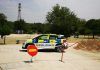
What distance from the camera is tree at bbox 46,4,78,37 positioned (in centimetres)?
6338

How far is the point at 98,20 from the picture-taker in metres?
108

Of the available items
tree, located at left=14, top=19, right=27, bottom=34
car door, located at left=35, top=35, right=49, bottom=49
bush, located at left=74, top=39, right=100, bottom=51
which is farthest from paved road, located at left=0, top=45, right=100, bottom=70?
tree, located at left=14, top=19, right=27, bottom=34

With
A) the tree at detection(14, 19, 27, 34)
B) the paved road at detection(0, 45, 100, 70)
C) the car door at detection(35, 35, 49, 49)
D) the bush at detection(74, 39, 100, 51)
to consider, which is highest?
the tree at detection(14, 19, 27, 34)

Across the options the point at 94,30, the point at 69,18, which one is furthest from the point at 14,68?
the point at 94,30

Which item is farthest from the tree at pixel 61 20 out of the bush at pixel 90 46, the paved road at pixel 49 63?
the paved road at pixel 49 63

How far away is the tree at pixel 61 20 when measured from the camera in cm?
6338

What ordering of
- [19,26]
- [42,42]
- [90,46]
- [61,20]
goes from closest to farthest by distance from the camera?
[42,42], [90,46], [61,20], [19,26]

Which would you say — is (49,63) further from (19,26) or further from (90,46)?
(19,26)

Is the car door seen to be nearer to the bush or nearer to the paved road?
the bush

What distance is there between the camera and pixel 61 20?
68.6 metres

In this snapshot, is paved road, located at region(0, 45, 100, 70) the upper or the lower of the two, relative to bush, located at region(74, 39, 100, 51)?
lower

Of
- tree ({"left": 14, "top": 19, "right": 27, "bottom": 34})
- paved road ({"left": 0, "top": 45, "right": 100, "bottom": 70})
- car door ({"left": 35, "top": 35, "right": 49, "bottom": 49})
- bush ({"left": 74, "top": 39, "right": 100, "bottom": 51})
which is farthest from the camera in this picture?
tree ({"left": 14, "top": 19, "right": 27, "bottom": 34})

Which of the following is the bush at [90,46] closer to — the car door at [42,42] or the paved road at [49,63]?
the car door at [42,42]

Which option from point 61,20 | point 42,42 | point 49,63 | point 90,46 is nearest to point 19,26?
point 61,20
